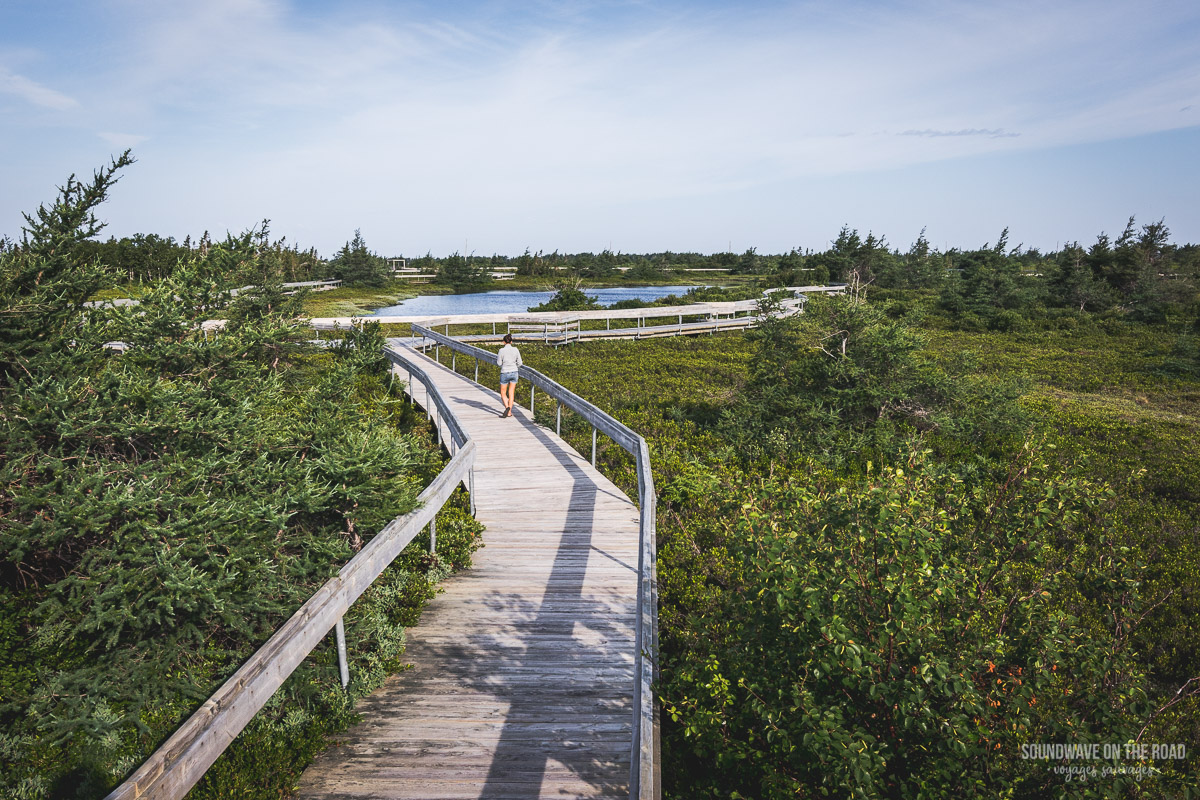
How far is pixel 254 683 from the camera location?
10.9ft

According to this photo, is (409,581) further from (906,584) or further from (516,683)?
(906,584)

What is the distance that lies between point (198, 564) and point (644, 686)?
11.0 feet

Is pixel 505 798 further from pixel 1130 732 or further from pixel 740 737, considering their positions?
pixel 1130 732

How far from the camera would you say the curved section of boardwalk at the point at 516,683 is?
386 centimetres

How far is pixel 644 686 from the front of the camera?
3412 mm

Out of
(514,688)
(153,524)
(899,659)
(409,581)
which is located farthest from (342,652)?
(899,659)

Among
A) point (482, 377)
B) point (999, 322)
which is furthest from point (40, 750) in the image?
point (999, 322)

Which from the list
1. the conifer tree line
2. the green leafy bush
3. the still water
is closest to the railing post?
the conifer tree line

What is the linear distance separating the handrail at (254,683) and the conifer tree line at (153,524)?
0.57 m

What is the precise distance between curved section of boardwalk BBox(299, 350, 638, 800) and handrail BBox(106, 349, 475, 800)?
71 cm

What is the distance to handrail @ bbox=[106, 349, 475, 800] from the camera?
264 centimetres

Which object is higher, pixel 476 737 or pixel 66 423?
pixel 66 423

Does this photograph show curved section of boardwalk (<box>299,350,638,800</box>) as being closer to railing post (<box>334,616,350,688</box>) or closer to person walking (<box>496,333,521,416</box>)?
railing post (<box>334,616,350,688</box>)

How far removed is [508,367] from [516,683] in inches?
351
